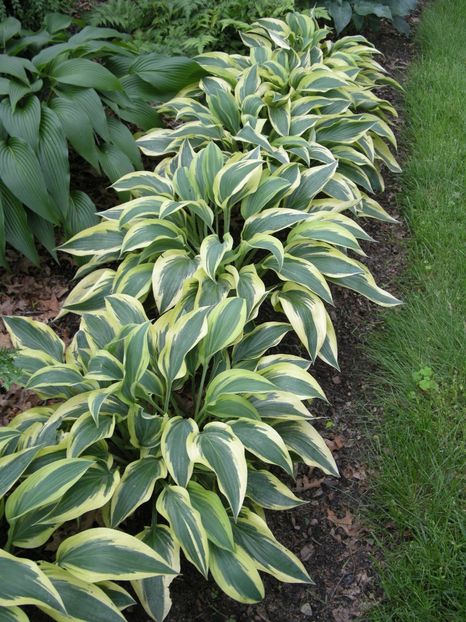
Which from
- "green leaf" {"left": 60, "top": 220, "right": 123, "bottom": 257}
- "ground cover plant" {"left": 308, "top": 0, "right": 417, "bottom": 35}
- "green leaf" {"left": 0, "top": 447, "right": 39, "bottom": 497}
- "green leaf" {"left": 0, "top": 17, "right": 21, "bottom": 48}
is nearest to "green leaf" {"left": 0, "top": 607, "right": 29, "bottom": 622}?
"green leaf" {"left": 0, "top": 447, "right": 39, "bottom": 497}

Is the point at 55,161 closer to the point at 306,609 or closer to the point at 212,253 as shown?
the point at 212,253

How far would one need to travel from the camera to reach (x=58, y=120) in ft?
9.04

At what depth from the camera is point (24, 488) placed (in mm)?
1600

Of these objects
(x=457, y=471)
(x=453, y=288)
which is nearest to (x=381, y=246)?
(x=453, y=288)

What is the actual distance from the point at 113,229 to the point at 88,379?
35.7 inches

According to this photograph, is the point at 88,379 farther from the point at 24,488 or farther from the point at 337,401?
the point at 337,401

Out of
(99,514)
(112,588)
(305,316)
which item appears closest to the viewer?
(112,588)

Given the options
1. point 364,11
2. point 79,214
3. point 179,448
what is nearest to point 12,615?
point 179,448

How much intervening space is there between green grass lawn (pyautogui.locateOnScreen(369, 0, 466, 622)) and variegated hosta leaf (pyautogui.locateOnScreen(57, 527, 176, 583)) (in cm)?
80

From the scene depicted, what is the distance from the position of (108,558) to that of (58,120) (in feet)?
6.54

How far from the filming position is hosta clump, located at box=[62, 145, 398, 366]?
92.4 inches

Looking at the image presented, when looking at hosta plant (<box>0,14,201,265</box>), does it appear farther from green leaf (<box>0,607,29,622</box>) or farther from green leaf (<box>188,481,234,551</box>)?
green leaf (<box>0,607,29,622</box>)

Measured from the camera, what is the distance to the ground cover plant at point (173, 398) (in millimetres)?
1596

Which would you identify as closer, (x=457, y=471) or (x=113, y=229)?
(x=457, y=471)
